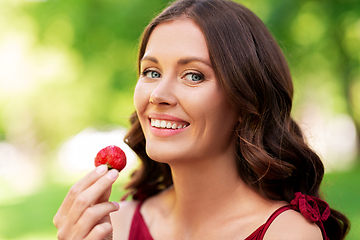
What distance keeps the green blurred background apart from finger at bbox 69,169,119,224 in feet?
5.37

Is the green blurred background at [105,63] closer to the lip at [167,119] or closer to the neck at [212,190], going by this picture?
the neck at [212,190]

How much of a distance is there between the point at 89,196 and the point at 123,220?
1.06 m

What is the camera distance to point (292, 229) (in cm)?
220

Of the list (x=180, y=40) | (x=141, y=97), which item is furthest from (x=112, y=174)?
(x=180, y=40)

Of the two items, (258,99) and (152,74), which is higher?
(152,74)

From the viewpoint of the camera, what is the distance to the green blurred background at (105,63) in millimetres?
6441

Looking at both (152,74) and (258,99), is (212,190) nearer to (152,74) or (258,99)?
(258,99)

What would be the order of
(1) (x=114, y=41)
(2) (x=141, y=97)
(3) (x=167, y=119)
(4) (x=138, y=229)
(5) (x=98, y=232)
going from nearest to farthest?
(5) (x=98, y=232), (3) (x=167, y=119), (2) (x=141, y=97), (4) (x=138, y=229), (1) (x=114, y=41)

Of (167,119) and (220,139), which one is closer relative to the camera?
(167,119)

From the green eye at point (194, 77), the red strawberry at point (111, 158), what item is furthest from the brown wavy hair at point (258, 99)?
the red strawberry at point (111, 158)

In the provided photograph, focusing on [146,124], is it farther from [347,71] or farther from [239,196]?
[347,71]

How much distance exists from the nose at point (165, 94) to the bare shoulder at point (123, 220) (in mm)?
1193

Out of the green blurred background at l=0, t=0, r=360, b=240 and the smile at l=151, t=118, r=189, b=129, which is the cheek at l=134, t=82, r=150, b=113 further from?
the green blurred background at l=0, t=0, r=360, b=240

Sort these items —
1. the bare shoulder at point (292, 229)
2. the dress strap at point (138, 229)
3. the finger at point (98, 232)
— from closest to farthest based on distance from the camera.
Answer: the finger at point (98, 232), the bare shoulder at point (292, 229), the dress strap at point (138, 229)
